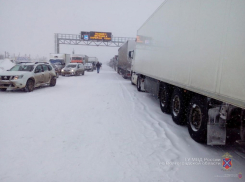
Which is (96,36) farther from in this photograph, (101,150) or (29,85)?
(101,150)

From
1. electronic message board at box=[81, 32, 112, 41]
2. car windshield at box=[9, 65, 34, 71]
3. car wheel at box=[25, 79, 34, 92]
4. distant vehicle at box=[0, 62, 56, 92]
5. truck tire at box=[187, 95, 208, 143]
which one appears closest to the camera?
truck tire at box=[187, 95, 208, 143]

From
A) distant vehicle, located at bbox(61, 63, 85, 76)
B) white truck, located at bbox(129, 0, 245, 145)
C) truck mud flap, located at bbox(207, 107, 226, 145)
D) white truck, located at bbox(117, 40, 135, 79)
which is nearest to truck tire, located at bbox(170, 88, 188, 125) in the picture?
white truck, located at bbox(129, 0, 245, 145)

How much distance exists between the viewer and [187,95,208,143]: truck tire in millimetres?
4071

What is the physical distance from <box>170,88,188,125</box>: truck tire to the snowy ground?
0.23 metres

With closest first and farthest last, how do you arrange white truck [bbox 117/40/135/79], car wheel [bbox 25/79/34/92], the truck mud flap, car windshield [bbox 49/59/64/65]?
the truck mud flap < car wheel [bbox 25/79/34/92] < white truck [bbox 117/40/135/79] < car windshield [bbox 49/59/64/65]

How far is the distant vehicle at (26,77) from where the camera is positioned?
10.1 meters

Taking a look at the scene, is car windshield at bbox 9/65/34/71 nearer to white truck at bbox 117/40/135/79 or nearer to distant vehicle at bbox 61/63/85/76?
white truck at bbox 117/40/135/79

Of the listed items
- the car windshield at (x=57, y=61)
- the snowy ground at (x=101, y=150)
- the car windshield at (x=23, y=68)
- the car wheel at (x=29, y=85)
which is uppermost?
the car windshield at (x=57, y=61)

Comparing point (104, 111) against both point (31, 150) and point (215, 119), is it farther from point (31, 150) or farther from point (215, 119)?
point (215, 119)

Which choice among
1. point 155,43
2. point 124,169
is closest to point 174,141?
point 124,169

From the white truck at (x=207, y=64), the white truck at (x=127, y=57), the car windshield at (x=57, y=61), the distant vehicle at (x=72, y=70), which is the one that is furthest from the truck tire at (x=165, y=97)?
the car windshield at (x=57, y=61)

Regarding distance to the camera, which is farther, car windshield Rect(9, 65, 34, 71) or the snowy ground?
car windshield Rect(9, 65, 34, 71)

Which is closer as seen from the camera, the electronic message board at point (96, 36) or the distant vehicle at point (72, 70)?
the distant vehicle at point (72, 70)

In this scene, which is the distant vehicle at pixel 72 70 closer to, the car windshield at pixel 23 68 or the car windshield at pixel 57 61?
the car windshield at pixel 57 61
